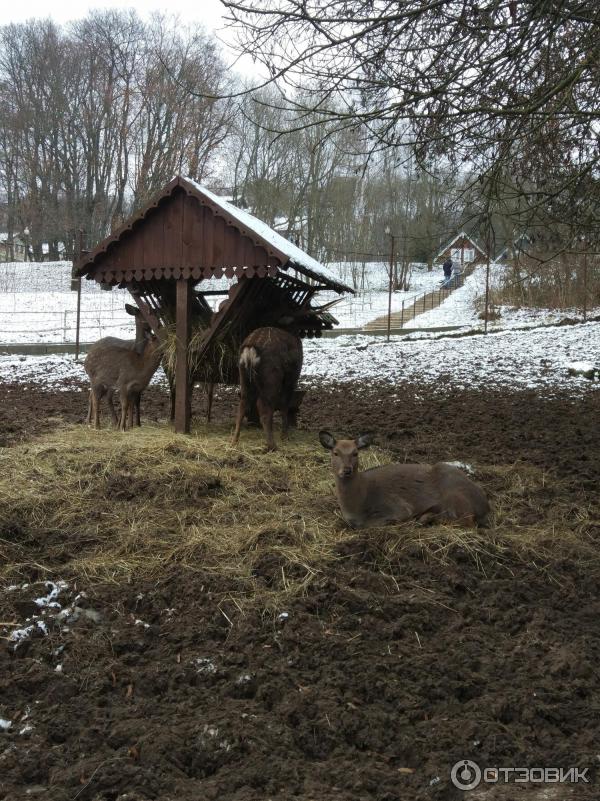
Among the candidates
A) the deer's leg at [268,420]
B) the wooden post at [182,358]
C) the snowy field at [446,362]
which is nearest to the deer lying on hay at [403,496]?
the deer's leg at [268,420]

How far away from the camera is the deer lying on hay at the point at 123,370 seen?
9.75 metres

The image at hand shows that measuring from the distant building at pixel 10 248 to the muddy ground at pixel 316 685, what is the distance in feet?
140

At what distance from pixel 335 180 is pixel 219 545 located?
44268mm

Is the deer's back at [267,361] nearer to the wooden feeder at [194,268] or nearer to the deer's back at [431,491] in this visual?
the wooden feeder at [194,268]

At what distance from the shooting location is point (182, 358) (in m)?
9.63

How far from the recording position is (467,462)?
8.24 m

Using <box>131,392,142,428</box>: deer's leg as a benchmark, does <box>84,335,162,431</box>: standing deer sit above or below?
above

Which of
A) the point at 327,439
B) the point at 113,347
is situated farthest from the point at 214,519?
the point at 113,347

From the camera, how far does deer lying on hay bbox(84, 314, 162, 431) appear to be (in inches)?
384

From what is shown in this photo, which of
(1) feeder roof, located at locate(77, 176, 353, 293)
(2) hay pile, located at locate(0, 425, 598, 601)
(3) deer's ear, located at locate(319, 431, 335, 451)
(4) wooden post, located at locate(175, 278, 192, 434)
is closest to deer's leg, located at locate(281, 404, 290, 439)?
(2) hay pile, located at locate(0, 425, 598, 601)

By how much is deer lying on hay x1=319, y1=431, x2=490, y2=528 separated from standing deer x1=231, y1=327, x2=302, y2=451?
8.87 ft

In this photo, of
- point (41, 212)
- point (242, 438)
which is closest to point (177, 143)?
point (41, 212)

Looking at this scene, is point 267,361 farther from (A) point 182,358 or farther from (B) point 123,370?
(B) point 123,370

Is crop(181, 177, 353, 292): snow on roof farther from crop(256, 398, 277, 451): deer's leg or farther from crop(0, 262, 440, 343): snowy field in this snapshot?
crop(0, 262, 440, 343): snowy field
